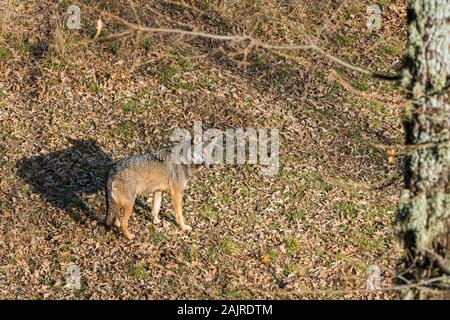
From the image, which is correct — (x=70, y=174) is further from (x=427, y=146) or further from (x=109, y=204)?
(x=427, y=146)

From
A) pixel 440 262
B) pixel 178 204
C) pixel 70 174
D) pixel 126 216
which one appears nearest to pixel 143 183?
pixel 126 216

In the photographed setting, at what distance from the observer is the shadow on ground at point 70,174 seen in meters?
11.4

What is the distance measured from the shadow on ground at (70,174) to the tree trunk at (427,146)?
5.74m

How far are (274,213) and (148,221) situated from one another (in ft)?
6.76

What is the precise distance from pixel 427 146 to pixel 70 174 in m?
7.08

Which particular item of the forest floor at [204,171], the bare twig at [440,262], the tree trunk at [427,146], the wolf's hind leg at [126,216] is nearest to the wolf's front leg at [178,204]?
the forest floor at [204,171]

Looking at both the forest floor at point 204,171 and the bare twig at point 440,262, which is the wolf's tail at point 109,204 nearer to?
the forest floor at point 204,171

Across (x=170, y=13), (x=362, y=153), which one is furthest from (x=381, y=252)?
(x=170, y=13)

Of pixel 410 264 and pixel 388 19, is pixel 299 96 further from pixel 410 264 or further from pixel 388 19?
pixel 410 264

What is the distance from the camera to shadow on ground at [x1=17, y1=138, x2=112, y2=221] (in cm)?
1145

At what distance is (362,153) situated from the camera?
44.2ft

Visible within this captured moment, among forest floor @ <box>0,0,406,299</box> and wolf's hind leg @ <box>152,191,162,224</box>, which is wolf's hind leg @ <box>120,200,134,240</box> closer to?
forest floor @ <box>0,0,406,299</box>

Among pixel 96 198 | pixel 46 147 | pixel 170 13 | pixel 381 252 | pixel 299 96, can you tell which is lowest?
pixel 381 252

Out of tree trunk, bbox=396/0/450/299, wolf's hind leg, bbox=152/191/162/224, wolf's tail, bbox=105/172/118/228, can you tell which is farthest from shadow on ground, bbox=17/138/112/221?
tree trunk, bbox=396/0/450/299
